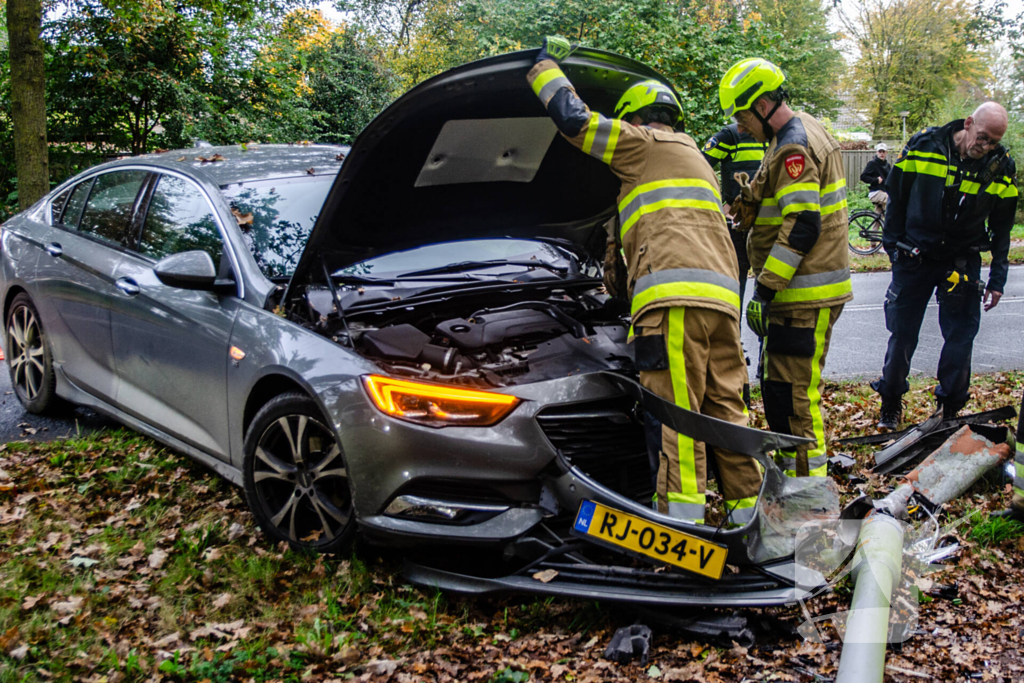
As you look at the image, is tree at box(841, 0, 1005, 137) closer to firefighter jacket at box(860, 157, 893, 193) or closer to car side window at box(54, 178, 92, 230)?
firefighter jacket at box(860, 157, 893, 193)

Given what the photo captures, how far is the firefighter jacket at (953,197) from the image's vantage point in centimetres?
493

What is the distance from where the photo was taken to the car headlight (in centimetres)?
290

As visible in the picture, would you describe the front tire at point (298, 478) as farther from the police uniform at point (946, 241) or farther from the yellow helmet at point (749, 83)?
the police uniform at point (946, 241)

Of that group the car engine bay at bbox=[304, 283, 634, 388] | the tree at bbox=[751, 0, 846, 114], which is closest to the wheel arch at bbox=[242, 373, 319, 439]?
the car engine bay at bbox=[304, 283, 634, 388]

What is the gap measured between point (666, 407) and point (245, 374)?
5.78 feet

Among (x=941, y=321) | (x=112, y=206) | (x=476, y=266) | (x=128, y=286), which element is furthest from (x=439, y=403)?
(x=941, y=321)

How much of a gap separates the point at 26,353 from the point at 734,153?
4.77 m

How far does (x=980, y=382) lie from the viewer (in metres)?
6.39

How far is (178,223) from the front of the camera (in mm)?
4129

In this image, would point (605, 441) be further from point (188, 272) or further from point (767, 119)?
point (188, 272)

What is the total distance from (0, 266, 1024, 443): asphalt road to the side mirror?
197 centimetres

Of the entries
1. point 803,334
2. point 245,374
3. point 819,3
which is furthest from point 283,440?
point 819,3

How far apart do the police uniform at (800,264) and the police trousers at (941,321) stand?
Result: 4.70 feet

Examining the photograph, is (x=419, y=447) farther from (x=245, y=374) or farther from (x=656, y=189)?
(x=656, y=189)
